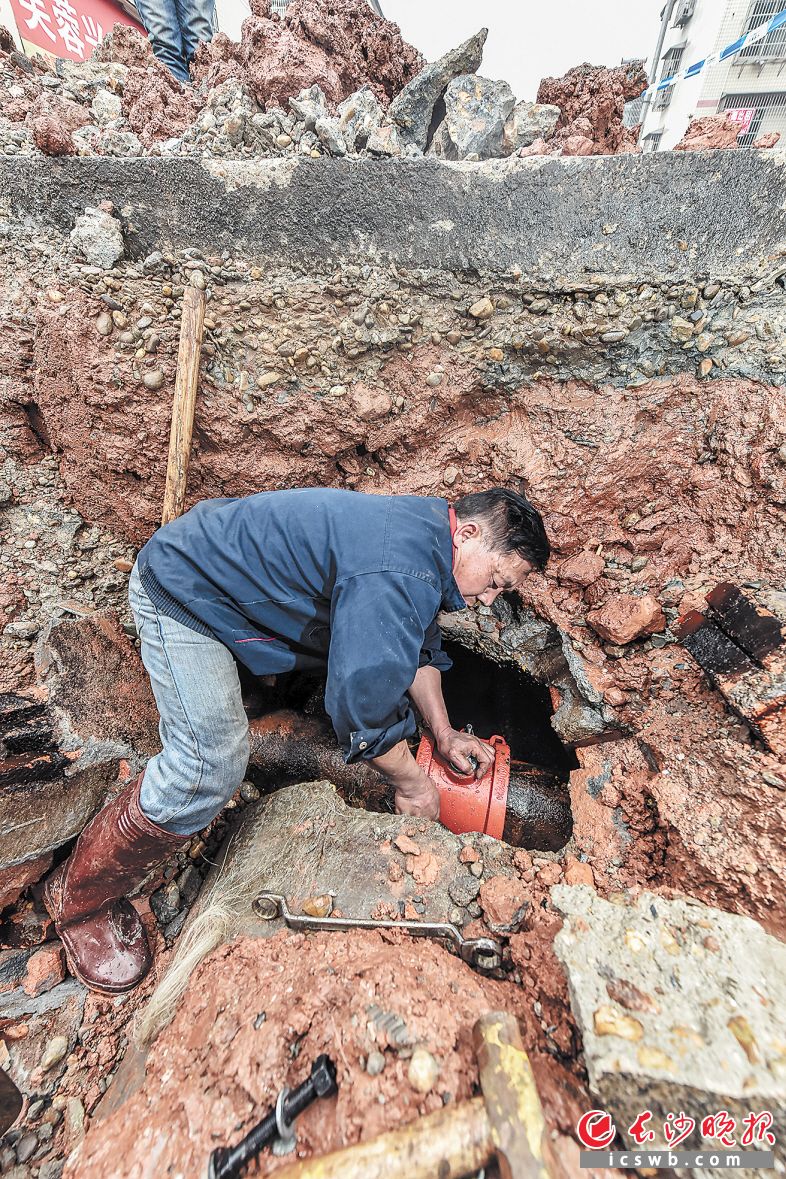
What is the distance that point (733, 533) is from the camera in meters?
2.14

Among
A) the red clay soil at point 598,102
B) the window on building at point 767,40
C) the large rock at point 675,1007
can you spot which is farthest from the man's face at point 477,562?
the window on building at point 767,40

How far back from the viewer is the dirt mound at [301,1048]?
982mm

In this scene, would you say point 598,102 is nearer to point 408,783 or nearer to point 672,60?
point 408,783

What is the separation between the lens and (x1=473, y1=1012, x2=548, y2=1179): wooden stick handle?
0.82m

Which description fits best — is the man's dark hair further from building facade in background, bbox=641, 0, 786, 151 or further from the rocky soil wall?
building facade in background, bbox=641, 0, 786, 151

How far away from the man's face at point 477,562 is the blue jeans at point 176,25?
517 centimetres

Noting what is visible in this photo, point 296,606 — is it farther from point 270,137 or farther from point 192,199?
point 270,137

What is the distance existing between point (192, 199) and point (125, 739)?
246cm

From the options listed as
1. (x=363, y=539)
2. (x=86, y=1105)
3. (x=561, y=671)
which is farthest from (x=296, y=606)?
(x=86, y=1105)

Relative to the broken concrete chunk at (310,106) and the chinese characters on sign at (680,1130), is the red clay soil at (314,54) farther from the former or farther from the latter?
the chinese characters on sign at (680,1130)

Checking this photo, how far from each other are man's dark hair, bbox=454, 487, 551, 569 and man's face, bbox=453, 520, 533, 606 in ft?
0.09

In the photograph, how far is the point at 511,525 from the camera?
1.78m

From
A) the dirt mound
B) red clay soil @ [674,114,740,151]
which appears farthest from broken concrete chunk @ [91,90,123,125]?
the dirt mound

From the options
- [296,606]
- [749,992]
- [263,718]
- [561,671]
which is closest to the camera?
[749,992]
